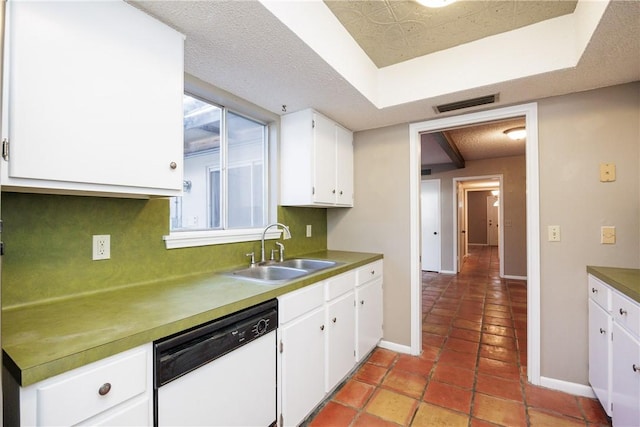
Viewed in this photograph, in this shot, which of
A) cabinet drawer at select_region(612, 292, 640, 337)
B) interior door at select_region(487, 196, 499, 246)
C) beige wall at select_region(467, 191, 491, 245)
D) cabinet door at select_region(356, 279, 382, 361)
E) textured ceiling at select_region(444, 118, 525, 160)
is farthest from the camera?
beige wall at select_region(467, 191, 491, 245)

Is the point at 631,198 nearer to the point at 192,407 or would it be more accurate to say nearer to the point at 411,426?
the point at 411,426

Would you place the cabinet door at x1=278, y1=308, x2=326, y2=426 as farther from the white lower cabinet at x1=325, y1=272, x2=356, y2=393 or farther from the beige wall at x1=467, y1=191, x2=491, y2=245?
the beige wall at x1=467, y1=191, x2=491, y2=245

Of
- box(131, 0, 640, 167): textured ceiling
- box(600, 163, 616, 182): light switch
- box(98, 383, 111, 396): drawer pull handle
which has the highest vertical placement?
box(131, 0, 640, 167): textured ceiling

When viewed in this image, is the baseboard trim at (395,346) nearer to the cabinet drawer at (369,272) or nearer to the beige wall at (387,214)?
the beige wall at (387,214)

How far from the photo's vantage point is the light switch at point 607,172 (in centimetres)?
198

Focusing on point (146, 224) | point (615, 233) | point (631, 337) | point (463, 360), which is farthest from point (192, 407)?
point (615, 233)

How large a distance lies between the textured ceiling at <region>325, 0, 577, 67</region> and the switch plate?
136 centimetres

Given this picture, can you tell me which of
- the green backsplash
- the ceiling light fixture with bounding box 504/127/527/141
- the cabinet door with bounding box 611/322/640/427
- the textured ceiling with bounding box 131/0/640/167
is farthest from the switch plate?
the green backsplash

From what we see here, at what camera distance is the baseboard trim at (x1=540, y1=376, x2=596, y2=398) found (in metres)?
2.05

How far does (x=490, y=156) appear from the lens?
5.86 m

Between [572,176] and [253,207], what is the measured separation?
2363 mm

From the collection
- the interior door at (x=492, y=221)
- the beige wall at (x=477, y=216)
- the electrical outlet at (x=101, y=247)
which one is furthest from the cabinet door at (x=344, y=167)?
the interior door at (x=492, y=221)

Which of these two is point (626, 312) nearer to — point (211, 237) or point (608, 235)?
point (608, 235)

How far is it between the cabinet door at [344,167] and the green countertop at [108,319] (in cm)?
128
